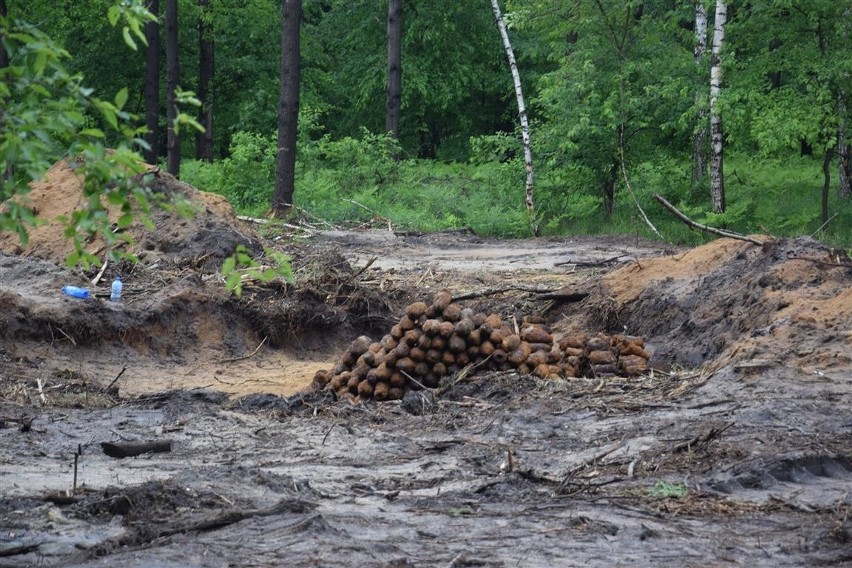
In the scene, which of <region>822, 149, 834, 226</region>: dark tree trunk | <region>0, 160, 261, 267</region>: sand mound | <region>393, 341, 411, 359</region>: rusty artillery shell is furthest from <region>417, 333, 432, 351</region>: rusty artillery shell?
<region>822, 149, 834, 226</region>: dark tree trunk

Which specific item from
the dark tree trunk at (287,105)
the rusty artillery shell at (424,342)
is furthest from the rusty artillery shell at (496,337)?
the dark tree trunk at (287,105)

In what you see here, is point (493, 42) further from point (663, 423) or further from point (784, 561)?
point (784, 561)

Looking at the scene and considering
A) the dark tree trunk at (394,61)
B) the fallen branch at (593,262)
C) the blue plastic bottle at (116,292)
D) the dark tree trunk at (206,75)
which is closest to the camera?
the blue plastic bottle at (116,292)

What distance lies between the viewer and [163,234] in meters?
16.2

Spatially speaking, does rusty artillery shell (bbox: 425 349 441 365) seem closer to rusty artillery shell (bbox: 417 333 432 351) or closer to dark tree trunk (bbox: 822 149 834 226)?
rusty artillery shell (bbox: 417 333 432 351)

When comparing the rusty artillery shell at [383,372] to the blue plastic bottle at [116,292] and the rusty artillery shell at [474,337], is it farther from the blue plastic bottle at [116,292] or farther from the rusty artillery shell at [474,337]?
the blue plastic bottle at [116,292]

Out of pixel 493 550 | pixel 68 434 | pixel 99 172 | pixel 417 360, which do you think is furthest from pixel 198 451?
pixel 99 172

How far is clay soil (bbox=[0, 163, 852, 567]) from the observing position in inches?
221

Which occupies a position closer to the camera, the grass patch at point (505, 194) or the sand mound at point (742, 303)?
the sand mound at point (742, 303)

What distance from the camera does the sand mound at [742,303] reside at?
10078mm

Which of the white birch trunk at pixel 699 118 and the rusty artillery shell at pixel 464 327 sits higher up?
the white birch trunk at pixel 699 118

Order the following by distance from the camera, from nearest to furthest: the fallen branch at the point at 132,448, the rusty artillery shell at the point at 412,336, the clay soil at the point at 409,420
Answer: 1. the clay soil at the point at 409,420
2. the fallen branch at the point at 132,448
3. the rusty artillery shell at the point at 412,336

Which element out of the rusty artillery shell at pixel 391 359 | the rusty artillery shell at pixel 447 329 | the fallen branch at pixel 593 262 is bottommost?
the rusty artillery shell at pixel 391 359

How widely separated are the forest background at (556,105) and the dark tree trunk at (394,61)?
1547 mm
